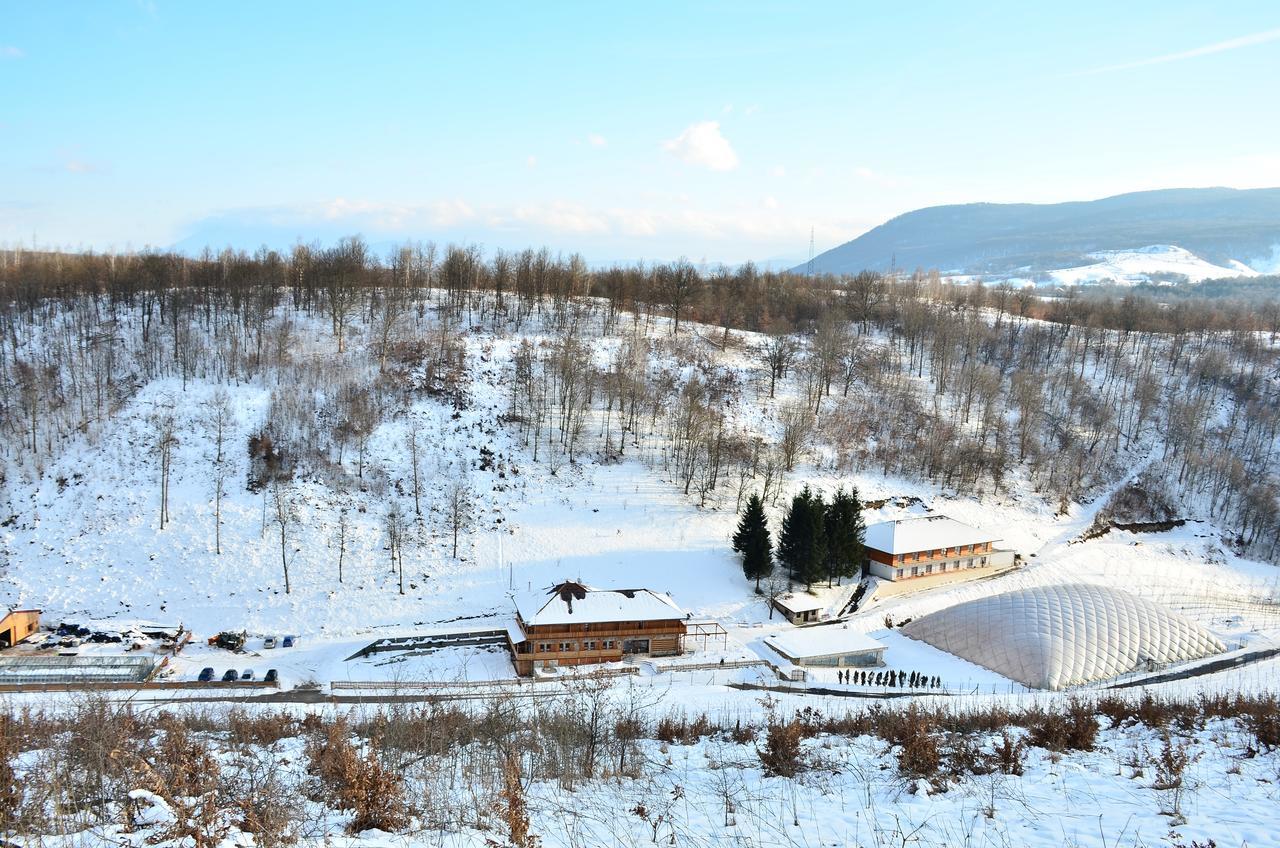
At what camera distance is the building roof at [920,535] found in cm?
3916

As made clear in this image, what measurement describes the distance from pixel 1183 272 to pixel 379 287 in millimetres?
224329

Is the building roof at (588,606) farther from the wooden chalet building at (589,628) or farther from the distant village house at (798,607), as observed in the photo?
the distant village house at (798,607)

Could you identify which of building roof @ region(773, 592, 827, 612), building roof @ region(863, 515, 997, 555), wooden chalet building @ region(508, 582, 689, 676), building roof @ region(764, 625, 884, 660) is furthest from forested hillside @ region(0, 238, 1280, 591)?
building roof @ region(764, 625, 884, 660)

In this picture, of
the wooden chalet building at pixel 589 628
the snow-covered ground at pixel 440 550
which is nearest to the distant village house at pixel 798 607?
the snow-covered ground at pixel 440 550

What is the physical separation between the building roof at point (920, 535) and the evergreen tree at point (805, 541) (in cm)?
499

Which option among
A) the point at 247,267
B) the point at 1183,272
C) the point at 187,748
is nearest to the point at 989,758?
the point at 187,748

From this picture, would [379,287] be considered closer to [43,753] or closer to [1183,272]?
[43,753]

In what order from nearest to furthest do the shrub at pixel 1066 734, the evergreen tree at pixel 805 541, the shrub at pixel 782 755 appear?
the shrub at pixel 782 755
the shrub at pixel 1066 734
the evergreen tree at pixel 805 541

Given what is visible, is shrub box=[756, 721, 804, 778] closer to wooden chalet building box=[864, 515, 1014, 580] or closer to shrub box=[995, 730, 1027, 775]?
shrub box=[995, 730, 1027, 775]

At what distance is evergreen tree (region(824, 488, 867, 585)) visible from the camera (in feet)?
123

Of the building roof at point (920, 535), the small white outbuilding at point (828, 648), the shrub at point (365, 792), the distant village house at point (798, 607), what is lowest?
the distant village house at point (798, 607)

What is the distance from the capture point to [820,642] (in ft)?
96.8

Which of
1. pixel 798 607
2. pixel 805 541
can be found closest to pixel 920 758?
pixel 798 607

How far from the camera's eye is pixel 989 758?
9.84 metres
